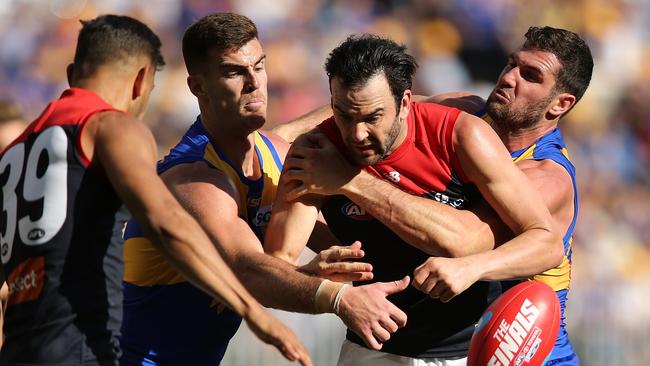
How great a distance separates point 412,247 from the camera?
5.35 metres

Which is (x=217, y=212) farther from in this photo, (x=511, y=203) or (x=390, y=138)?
(x=511, y=203)

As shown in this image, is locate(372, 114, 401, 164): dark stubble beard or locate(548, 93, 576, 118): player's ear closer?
locate(372, 114, 401, 164): dark stubble beard

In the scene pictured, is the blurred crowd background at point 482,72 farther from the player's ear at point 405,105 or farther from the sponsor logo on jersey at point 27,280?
the sponsor logo on jersey at point 27,280

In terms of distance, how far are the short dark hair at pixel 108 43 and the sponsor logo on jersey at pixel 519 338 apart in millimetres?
2042

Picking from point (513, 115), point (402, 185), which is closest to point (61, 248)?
point (402, 185)

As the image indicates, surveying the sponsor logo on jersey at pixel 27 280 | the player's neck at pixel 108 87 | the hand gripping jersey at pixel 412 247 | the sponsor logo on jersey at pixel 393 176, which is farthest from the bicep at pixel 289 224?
the sponsor logo on jersey at pixel 27 280

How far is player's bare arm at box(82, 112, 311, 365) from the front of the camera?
150 inches

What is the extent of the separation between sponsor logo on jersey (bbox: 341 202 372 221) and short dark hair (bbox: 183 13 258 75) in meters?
1.02

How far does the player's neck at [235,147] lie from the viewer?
5.52 m

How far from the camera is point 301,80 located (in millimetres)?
11727

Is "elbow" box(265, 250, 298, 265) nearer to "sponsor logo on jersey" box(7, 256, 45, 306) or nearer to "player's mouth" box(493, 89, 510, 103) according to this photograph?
"sponsor logo on jersey" box(7, 256, 45, 306)

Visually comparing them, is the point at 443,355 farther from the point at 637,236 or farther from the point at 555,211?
the point at 637,236

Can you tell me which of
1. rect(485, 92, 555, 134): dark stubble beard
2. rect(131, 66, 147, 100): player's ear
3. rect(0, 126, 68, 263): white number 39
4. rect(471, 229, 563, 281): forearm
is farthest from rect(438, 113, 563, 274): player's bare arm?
rect(0, 126, 68, 263): white number 39

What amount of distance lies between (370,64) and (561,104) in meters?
1.52
